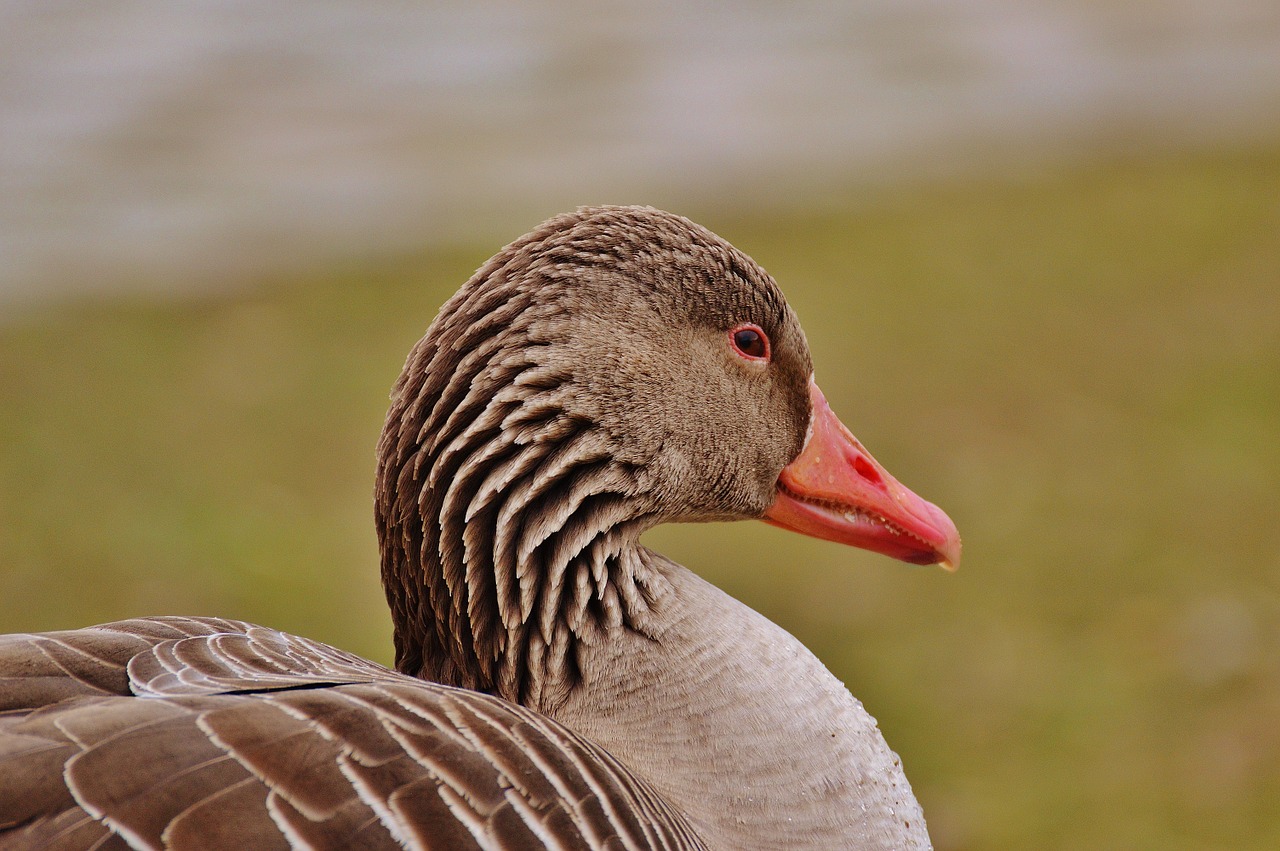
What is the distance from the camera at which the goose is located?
1859 mm

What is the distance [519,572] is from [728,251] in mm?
634

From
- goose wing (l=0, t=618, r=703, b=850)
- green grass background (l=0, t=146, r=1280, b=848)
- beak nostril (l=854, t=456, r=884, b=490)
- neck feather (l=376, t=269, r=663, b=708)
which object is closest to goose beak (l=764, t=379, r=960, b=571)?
beak nostril (l=854, t=456, r=884, b=490)

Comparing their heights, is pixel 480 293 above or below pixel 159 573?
above

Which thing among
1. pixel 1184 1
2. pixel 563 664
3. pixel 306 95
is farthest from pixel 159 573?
pixel 1184 1

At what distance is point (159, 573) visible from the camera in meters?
5.13

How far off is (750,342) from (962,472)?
11.9ft

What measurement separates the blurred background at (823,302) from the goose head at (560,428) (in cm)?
217

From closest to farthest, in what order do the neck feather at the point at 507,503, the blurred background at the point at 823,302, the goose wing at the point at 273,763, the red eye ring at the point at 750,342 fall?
the goose wing at the point at 273,763, the neck feather at the point at 507,503, the red eye ring at the point at 750,342, the blurred background at the point at 823,302

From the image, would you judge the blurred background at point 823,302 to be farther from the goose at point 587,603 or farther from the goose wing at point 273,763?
the goose wing at point 273,763

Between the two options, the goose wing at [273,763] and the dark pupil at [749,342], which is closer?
the goose wing at [273,763]

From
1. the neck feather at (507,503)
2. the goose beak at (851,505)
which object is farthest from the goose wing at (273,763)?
the goose beak at (851,505)

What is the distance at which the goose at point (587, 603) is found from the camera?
6.10 ft

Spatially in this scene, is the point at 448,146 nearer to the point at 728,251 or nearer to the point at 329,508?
the point at 329,508

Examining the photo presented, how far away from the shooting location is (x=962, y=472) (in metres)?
5.77
